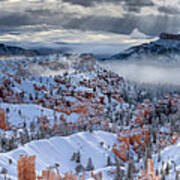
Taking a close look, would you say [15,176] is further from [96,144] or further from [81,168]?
[96,144]

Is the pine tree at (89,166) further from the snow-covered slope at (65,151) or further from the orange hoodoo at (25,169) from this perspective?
the orange hoodoo at (25,169)

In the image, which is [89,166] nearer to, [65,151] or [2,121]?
[65,151]

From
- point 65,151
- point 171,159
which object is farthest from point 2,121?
point 171,159

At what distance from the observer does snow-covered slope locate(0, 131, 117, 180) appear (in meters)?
71.2

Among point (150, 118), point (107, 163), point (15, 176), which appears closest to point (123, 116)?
point (150, 118)

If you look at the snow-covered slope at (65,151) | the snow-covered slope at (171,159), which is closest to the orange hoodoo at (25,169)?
the snow-covered slope at (65,151)

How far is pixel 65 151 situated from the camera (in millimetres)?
87562

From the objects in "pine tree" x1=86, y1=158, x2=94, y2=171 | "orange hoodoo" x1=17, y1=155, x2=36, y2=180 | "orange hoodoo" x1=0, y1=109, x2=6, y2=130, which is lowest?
"orange hoodoo" x1=0, y1=109, x2=6, y2=130

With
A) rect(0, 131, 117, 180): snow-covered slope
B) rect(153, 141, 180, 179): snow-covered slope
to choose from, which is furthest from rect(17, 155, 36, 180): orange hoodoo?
rect(153, 141, 180, 179): snow-covered slope

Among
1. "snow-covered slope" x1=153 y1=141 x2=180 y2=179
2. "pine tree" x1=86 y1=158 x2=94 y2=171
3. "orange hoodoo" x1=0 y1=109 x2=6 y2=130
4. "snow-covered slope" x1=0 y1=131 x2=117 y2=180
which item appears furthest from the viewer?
"orange hoodoo" x1=0 y1=109 x2=6 y2=130

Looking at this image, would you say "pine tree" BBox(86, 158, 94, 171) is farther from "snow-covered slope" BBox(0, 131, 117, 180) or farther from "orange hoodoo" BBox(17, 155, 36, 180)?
"orange hoodoo" BBox(17, 155, 36, 180)

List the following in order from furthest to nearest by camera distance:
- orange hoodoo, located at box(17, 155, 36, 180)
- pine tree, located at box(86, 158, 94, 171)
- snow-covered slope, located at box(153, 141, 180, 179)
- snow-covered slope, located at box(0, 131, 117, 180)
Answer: pine tree, located at box(86, 158, 94, 171) < snow-covered slope, located at box(153, 141, 180, 179) < snow-covered slope, located at box(0, 131, 117, 180) < orange hoodoo, located at box(17, 155, 36, 180)

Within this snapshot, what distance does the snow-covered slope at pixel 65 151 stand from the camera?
71194 mm

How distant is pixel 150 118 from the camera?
17525cm
